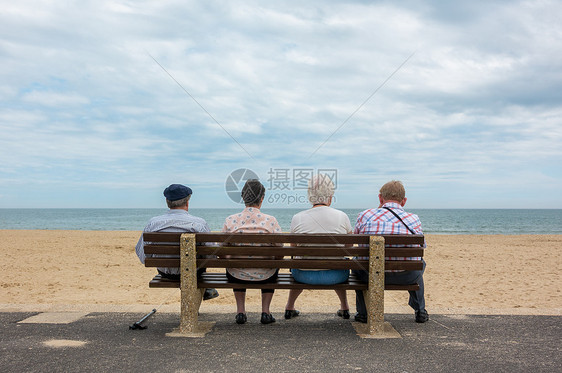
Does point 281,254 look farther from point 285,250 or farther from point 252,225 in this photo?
point 252,225

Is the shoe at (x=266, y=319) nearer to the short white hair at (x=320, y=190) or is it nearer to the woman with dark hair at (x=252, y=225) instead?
the woman with dark hair at (x=252, y=225)

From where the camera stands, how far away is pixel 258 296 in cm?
730

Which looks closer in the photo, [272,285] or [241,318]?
[272,285]

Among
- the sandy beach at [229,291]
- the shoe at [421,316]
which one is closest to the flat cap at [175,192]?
the sandy beach at [229,291]

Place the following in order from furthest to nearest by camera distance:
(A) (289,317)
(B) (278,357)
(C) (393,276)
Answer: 1. (A) (289,317)
2. (C) (393,276)
3. (B) (278,357)

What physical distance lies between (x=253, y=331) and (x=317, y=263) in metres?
0.89

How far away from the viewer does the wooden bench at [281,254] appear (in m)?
3.77

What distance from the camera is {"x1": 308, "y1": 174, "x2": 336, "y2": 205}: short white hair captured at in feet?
13.5

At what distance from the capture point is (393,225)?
4066 mm

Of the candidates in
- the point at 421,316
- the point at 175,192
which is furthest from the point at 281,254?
the point at 421,316

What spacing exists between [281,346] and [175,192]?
1.81 metres

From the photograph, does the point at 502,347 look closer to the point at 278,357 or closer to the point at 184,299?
the point at 278,357

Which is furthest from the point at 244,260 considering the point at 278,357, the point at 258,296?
the point at 258,296

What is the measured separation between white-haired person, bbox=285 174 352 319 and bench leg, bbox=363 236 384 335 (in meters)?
0.27
